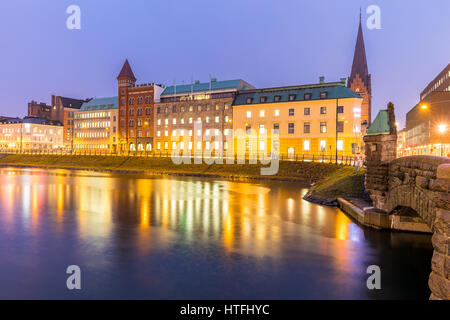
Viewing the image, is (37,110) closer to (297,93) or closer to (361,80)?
(297,93)

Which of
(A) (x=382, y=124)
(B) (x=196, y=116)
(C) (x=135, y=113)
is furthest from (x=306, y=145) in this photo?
(C) (x=135, y=113)

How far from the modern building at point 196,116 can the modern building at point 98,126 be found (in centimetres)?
2074

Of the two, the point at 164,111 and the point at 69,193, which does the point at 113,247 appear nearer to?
the point at 69,193

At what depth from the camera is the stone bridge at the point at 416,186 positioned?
699cm

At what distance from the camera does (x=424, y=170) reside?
401 inches

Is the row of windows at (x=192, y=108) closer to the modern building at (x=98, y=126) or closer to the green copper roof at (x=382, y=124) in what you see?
the modern building at (x=98, y=126)

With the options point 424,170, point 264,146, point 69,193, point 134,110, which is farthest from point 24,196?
point 134,110

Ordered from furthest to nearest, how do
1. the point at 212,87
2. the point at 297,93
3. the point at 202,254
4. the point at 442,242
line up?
the point at 212,87, the point at 297,93, the point at 202,254, the point at 442,242

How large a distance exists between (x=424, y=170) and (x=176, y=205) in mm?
19034

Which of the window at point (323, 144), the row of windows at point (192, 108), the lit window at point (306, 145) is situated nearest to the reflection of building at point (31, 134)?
the row of windows at point (192, 108)

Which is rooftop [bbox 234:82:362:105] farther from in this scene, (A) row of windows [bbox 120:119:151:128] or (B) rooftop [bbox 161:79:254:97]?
(A) row of windows [bbox 120:119:151:128]

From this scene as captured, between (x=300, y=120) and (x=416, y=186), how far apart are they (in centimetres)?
5597

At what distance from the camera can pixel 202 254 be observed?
13.1 meters

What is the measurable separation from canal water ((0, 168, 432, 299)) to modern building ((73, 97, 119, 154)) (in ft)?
256
